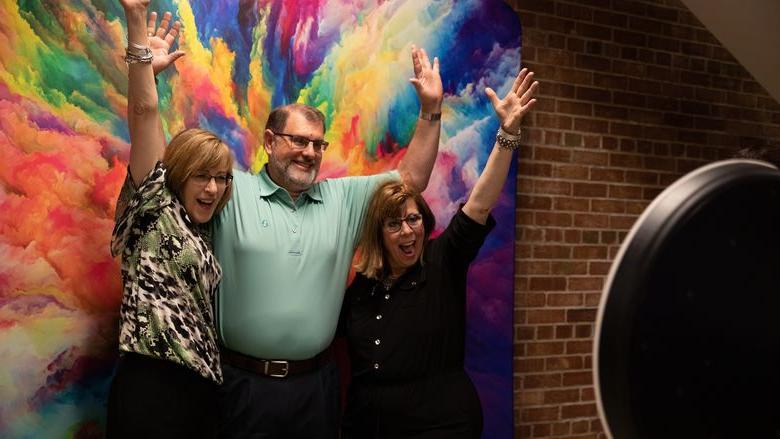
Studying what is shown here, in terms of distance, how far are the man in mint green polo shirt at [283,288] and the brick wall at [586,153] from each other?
109 centimetres

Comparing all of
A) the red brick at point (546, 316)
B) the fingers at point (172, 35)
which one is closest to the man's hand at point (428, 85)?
the fingers at point (172, 35)

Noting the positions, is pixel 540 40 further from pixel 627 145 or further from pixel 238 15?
pixel 238 15

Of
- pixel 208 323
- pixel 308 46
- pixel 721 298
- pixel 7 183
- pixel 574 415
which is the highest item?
pixel 308 46

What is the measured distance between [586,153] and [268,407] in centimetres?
184

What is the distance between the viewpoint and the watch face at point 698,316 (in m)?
0.80

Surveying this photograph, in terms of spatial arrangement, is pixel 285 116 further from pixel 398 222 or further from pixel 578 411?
pixel 578 411

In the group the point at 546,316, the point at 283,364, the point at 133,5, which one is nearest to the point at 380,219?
the point at 283,364

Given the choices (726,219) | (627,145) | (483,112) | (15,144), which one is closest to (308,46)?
(483,112)

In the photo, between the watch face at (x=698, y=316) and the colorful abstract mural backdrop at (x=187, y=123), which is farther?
the colorful abstract mural backdrop at (x=187, y=123)

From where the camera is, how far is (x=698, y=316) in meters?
0.81

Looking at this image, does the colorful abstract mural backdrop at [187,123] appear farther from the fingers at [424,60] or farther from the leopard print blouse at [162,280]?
the leopard print blouse at [162,280]

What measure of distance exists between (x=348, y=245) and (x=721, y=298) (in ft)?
4.96

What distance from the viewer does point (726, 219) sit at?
0.84 meters

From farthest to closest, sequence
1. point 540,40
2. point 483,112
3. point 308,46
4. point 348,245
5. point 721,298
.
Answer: point 540,40, point 483,112, point 308,46, point 348,245, point 721,298
